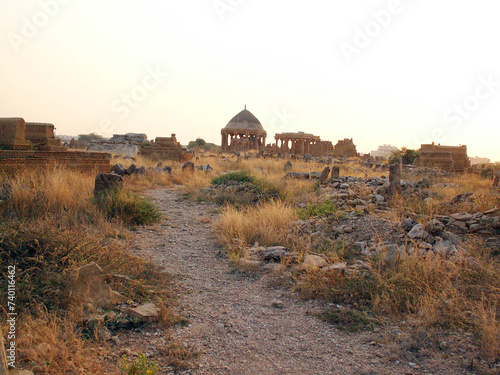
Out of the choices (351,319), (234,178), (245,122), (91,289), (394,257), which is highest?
(245,122)

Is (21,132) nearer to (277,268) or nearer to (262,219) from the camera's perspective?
(262,219)

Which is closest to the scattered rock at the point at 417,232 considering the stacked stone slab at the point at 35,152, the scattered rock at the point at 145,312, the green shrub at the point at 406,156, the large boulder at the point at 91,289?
the scattered rock at the point at 145,312

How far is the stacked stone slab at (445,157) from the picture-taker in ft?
59.3

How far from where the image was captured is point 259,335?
320 cm

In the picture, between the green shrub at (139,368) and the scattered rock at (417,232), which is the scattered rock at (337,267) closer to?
the scattered rock at (417,232)

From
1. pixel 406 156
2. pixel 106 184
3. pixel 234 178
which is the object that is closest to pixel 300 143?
pixel 406 156

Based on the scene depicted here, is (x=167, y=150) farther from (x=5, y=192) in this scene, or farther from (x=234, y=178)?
(x=5, y=192)

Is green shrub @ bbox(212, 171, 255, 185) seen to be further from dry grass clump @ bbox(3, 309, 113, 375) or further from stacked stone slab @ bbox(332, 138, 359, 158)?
stacked stone slab @ bbox(332, 138, 359, 158)

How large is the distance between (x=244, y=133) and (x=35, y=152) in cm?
Result: 2848

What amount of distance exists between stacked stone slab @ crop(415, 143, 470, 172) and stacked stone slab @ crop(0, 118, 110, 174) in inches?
622

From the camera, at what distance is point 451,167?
18.0 m

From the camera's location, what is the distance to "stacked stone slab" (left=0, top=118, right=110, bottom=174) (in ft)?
28.2

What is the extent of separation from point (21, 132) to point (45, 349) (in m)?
8.42

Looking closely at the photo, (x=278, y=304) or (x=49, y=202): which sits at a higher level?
(x=49, y=202)
